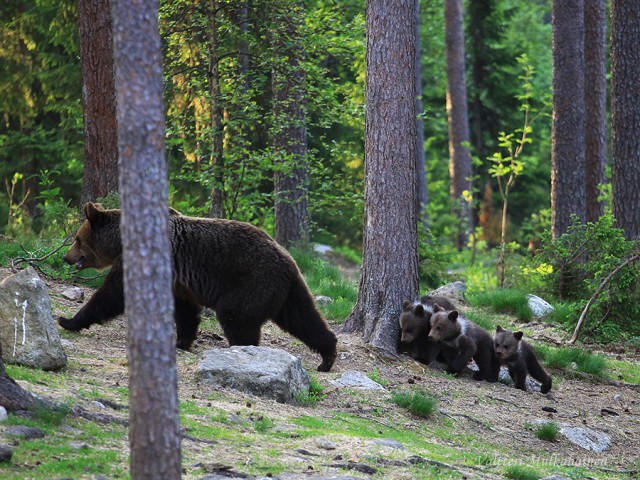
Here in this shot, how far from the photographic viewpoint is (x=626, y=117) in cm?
1633

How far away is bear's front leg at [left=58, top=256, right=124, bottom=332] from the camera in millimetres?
9609

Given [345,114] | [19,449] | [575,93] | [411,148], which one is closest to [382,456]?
[19,449]

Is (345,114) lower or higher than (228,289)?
higher

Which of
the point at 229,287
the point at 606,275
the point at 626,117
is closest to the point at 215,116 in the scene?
the point at 229,287

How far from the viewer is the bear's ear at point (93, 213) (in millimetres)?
10430

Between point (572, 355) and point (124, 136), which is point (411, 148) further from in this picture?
point (124, 136)

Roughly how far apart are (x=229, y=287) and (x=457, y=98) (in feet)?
66.3

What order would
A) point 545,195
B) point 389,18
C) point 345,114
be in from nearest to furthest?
point 389,18
point 345,114
point 545,195

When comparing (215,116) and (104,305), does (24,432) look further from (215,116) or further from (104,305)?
(215,116)

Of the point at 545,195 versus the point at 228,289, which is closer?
the point at 228,289

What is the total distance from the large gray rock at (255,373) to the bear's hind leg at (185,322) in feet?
4.68

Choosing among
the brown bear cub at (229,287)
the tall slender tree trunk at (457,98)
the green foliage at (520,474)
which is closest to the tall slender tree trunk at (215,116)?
the brown bear cub at (229,287)

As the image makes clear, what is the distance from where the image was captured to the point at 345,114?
15961mm

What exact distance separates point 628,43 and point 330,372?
928cm
